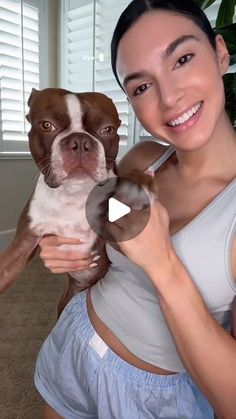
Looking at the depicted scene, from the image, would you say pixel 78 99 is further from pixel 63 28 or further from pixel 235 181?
pixel 63 28

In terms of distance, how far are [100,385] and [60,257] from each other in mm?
287

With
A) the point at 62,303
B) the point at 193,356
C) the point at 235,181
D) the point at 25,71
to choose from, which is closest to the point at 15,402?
the point at 62,303

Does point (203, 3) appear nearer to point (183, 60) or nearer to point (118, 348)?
point (183, 60)

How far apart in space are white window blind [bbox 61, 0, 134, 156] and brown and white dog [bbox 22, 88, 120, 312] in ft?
5.91

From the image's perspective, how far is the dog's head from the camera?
2.48ft

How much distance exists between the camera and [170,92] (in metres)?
0.66

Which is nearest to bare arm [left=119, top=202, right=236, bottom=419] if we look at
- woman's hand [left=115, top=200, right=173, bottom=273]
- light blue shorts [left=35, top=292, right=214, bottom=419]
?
woman's hand [left=115, top=200, right=173, bottom=273]

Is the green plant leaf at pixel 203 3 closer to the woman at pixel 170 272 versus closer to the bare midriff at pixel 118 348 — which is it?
the woman at pixel 170 272

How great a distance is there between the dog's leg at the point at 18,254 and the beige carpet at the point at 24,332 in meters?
0.60

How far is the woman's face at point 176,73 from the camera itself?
0.66 metres

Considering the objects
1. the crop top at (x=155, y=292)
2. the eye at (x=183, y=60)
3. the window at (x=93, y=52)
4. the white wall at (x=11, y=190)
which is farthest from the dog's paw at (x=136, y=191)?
the white wall at (x=11, y=190)

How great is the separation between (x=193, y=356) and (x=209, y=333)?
4cm

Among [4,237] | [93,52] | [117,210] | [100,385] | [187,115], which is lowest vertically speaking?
[4,237]

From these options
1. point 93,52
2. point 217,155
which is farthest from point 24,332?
point 93,52
